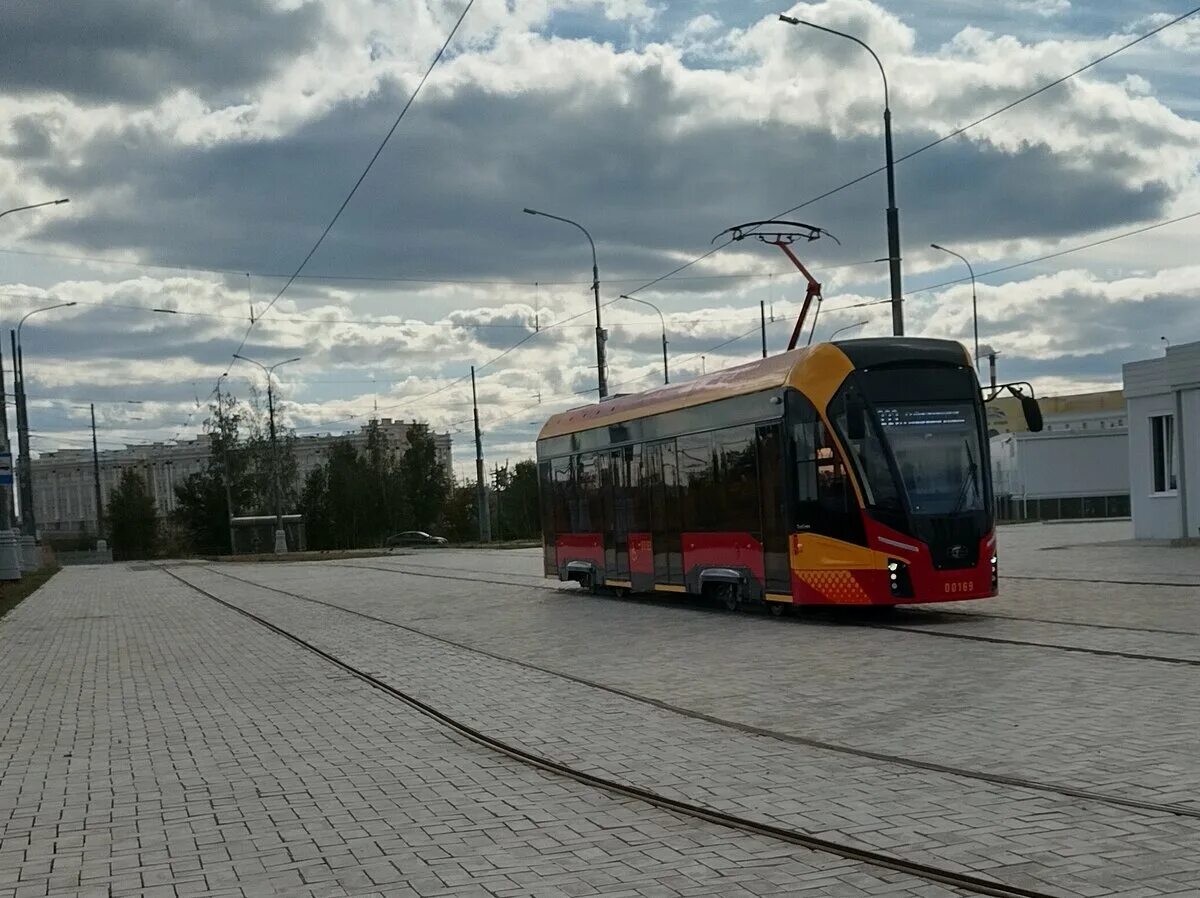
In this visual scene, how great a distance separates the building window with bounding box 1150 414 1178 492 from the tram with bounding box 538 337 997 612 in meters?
17.1

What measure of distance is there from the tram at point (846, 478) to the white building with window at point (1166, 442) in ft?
52.2

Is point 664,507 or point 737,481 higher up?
point 737,481

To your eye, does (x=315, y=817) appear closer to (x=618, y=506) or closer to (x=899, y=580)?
(x=899, y=580)

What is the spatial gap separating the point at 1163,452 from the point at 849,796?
94.6 feet

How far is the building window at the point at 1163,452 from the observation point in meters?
33.9

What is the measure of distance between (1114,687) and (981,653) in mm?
2704

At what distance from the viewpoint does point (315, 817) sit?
25.1 feet

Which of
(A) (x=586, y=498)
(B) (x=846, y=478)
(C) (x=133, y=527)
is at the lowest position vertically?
(C) (x=133, y=527)

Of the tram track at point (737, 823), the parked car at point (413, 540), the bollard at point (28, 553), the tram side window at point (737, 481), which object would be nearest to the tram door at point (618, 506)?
the tram side window at point (737, 481)

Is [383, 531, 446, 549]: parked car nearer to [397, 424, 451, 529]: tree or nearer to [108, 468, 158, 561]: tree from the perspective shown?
[397, 424, 451, 529]: tree

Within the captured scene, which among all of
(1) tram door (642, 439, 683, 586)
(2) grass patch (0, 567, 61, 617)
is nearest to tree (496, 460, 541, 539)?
(2) grass patch (0, 567, 61, 617)

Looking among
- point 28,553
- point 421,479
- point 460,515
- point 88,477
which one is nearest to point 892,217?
point 28,553

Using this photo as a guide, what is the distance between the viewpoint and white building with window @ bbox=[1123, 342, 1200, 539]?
32.3 metres

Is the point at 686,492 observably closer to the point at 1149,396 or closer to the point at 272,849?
the point at 272,849
